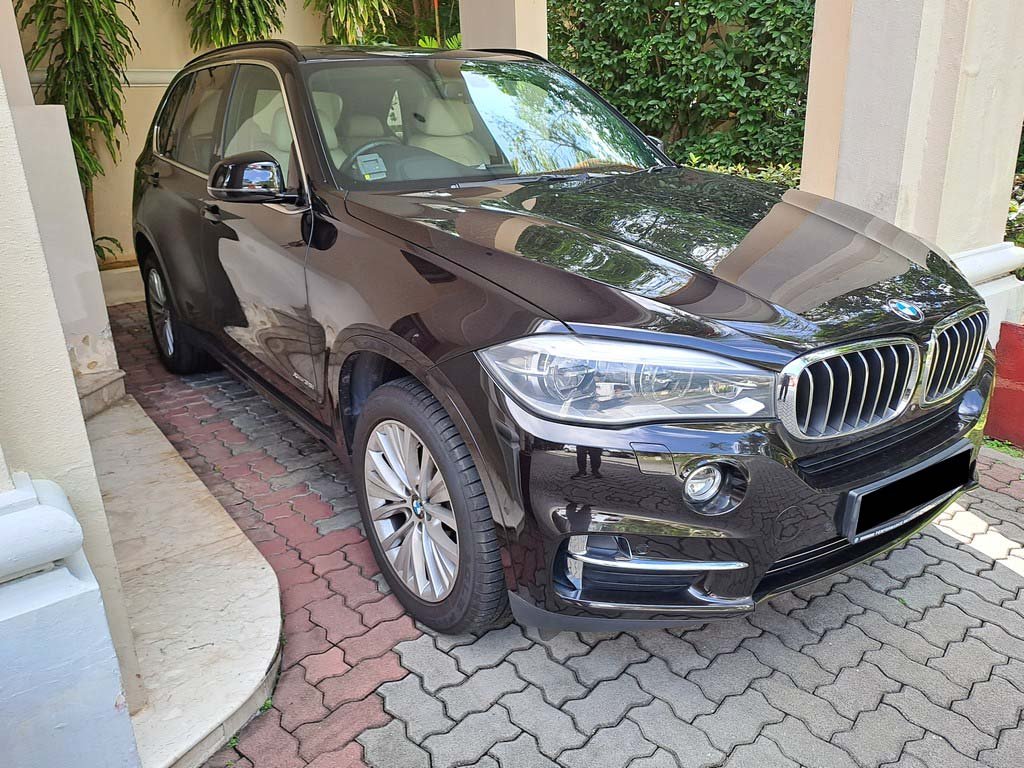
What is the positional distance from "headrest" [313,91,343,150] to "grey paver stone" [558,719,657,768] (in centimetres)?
214

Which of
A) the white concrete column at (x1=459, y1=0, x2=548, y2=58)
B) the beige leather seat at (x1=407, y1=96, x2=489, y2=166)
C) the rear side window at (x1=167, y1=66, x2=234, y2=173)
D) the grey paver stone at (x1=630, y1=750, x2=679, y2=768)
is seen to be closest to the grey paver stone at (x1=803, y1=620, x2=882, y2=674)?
the grey paver stone at (x1=630, y1=750, x2=679, y2=768)

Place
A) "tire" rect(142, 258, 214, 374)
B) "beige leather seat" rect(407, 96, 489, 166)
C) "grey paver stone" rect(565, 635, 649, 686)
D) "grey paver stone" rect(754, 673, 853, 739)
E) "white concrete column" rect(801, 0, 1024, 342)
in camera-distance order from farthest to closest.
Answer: "tire" rect(142, 258, 214, 374), "white concrete column" rect(801, 0, 1024, 342), "beige leather seat" rect(407, 96, 489, 166), "grey paver stone" rect(565, 635, 649, 686), "grey paver stone" rect(754, 673, 853, 739)

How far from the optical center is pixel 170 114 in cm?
444

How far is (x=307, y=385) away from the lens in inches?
120

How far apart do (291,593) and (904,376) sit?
2.09m

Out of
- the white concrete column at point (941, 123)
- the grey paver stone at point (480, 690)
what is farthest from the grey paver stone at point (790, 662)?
the white concrete column at point (941, 123)

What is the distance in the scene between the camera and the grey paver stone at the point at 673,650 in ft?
8.07

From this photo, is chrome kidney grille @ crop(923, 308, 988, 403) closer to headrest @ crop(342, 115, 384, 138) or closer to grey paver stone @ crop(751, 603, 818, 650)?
grey paver stone @ crop(751, 603, 818, 650)

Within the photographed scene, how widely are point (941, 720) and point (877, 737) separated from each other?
210mm

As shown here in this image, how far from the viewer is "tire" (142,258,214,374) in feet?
15.0

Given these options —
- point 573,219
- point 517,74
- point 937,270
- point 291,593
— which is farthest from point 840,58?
point 291,593

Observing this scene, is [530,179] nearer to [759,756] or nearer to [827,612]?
[827,612]

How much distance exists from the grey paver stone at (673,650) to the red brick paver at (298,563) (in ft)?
2.43

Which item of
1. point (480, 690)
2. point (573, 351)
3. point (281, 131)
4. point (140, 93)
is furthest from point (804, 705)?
point (140, 93)
